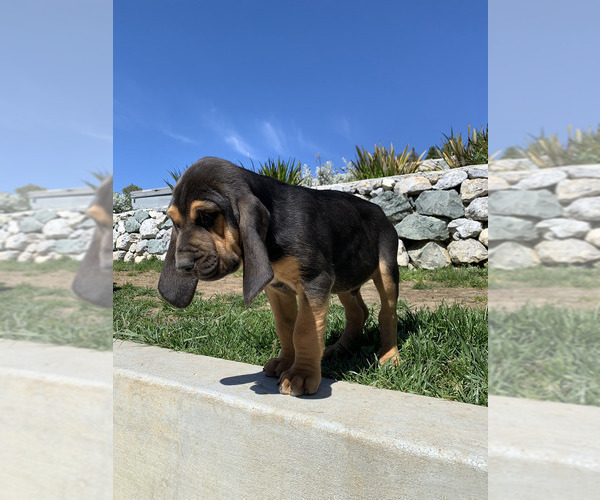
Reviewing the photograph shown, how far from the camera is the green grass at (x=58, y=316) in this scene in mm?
782

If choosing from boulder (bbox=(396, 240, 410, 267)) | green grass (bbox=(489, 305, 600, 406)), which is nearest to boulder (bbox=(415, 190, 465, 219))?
boulder (bbox=(396, 240, 410, 267))

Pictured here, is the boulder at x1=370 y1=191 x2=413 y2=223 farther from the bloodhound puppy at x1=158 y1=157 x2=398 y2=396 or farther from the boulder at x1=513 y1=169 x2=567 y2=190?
the boulder at x1=513 y1=169 x2=567 y2=190

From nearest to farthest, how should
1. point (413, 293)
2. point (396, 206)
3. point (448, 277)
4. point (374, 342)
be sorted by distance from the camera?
point (374, 342), point (413, 293), point (448, 277), point (396, 206)

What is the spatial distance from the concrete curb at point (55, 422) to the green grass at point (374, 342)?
1.96 meters

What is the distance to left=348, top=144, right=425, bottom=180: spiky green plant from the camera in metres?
11.1

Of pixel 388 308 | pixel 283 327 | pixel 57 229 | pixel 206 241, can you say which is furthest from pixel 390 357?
pixel 57 229

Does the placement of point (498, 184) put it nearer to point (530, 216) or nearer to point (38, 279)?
point (530, 216)

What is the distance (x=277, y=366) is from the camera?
2.91 m

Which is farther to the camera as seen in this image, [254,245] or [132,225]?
[132,225]

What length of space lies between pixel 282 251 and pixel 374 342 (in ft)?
5.52

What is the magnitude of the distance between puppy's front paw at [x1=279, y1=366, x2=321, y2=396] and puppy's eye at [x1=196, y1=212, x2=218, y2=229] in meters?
0.98

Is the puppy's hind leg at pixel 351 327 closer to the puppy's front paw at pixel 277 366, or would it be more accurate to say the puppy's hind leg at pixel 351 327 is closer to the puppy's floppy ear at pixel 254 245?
the puppy's front paw at pixel 277 366

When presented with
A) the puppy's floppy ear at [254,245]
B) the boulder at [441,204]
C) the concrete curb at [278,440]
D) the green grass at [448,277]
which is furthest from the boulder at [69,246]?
the boulder at [441,204]

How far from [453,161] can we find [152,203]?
921 cm
